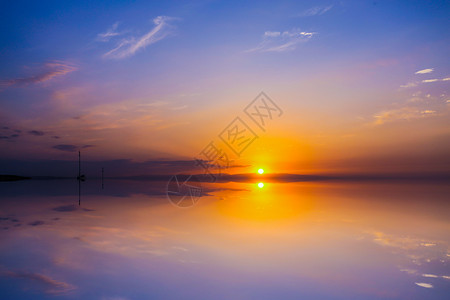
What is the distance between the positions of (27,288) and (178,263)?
8.16 feet

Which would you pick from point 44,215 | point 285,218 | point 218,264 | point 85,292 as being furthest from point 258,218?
point 44,215

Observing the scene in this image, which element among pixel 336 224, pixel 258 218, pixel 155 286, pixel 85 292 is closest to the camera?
pixel 85 292

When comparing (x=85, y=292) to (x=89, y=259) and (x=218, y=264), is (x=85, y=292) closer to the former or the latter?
(x=89, y=259)

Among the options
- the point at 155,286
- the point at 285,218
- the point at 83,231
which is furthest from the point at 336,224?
the point at 83,231

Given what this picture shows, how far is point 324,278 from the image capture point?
5.24 m

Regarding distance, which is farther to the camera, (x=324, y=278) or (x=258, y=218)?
(x=258, y=218)

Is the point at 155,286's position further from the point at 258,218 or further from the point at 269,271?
the point at 258,218

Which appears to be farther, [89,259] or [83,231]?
[83,231]

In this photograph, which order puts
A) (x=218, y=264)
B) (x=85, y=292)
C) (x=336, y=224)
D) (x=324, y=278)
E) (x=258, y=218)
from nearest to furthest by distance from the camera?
(x=85, y=292), (x=324, y=278), (x=218, y=264), (x=336, y=224), (x=258, y=218)

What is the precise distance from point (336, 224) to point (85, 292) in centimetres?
790

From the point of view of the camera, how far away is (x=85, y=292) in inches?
180

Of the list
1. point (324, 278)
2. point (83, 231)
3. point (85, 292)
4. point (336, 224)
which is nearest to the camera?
point (85, 292)

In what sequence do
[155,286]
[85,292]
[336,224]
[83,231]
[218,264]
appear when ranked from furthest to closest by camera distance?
[336,224]
[83,231]
[218,264]
[155,286]
[85,292]

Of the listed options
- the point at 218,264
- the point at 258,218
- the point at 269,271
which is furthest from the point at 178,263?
the point at 258,218
